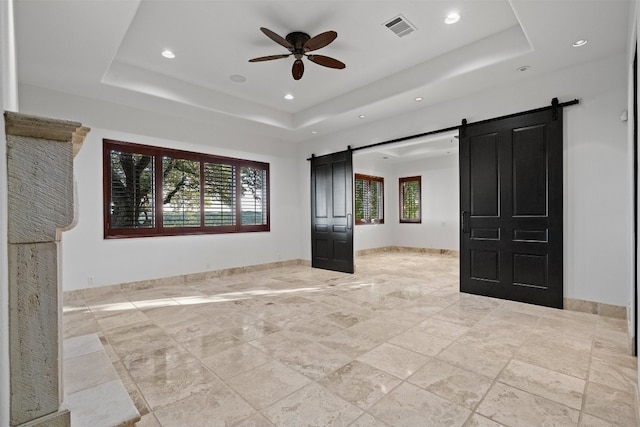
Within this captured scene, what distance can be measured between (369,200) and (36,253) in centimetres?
916

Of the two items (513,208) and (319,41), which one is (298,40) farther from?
(513,208)

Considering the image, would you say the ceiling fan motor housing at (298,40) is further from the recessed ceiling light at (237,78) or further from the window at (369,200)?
the window at (369,200)

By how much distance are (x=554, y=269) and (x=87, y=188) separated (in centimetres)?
649

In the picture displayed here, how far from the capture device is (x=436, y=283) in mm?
5465

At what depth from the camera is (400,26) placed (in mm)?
3576

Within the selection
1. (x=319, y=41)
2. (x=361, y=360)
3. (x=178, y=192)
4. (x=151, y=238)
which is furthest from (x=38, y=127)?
(x=178, y=192)

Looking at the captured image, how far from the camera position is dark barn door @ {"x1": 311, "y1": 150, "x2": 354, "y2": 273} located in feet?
21.5

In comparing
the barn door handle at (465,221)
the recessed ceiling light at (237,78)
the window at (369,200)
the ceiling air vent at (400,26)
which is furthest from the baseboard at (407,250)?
the ceiling air vent at (400,26)

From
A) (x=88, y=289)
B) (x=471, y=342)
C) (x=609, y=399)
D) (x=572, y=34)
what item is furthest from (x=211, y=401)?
(x=572, y=34)

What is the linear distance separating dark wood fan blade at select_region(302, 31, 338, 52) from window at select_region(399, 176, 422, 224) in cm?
725

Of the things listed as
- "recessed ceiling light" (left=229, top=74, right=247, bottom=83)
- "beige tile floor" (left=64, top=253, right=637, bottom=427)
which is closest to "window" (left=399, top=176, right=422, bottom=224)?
"beige tile floor" (left=64, top=253, right=637, bottom=427)

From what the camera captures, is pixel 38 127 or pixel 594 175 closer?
Result: pixel 38 127

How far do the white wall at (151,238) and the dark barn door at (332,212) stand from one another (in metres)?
0.64

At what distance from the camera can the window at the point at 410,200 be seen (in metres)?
10.0
